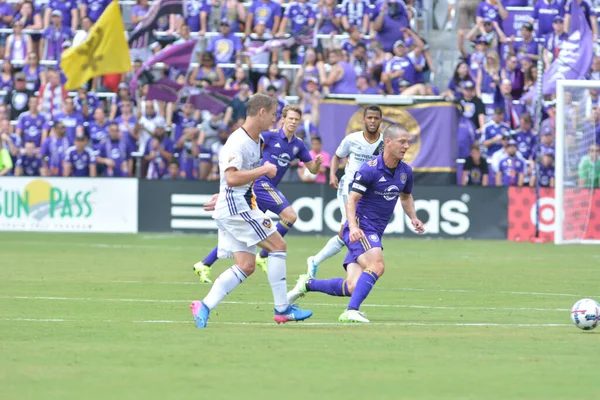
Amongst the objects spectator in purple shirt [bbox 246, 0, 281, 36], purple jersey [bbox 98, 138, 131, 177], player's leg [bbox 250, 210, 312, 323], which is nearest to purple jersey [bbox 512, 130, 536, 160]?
spectator in purple shirt [bbox 246, 0, 281, 36]

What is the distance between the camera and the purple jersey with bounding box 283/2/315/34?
29797mm

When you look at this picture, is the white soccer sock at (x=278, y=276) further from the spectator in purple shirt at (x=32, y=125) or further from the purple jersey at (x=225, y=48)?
the purple jersey at (x=225, y=48)

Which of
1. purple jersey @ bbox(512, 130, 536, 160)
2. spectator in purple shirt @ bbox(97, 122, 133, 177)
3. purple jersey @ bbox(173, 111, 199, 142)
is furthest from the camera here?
purple jersey @ bbox(173, 111, 199, 142)

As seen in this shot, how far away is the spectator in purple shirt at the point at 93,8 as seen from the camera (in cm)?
3116

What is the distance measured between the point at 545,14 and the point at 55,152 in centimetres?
1141

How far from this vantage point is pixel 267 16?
98.4 feet

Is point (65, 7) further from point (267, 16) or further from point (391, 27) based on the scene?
point (391, 27)

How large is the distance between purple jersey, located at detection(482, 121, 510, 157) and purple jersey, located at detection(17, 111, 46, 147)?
10.0 meters

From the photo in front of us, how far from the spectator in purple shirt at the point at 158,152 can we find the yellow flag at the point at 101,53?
1.68m

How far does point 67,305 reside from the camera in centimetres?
1358

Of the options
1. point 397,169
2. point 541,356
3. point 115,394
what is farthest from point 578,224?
point 115,394

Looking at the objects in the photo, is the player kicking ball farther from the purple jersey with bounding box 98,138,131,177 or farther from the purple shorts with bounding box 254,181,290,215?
the purple jersey with bounding box 98,138,131,177

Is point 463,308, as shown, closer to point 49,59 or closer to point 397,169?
point 397,169

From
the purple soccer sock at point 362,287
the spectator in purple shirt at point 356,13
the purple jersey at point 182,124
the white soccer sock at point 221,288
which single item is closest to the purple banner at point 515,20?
the spectator in purple shirt at point 356,13
